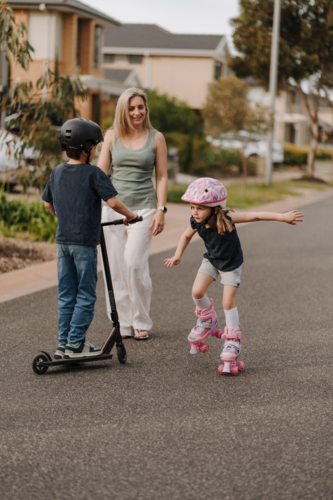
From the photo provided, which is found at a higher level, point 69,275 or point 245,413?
point 69,275

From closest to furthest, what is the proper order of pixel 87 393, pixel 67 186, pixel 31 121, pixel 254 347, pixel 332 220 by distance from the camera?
pixel 87 393, pixel 67 186, pixel 254 347, pixel 31 121, pixel 332 220

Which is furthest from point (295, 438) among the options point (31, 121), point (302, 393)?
point (31, 121)

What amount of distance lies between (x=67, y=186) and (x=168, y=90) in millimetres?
39459

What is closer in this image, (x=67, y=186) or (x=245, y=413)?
(x=245, y=413)

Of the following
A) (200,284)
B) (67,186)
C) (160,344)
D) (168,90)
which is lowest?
(160,344)

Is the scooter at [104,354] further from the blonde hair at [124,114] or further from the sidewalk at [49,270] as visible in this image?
the sidewalk at [49,270]

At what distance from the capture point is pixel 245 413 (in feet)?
12.6

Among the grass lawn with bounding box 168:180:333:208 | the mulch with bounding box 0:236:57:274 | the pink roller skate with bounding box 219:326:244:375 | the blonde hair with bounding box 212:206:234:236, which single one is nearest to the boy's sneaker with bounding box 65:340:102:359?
the pink roller skate with bounding box 219:326:244:375

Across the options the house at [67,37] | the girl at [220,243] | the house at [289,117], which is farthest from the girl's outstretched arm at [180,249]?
the house at [289,117]

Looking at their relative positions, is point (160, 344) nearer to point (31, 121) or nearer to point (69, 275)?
point (69, 275)

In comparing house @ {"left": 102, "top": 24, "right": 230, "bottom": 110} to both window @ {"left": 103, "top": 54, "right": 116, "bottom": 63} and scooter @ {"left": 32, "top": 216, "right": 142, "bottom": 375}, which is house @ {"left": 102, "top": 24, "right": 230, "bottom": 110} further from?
scooter @ {"left": 32, "top": 216, "right": 142, "bottom": 375}

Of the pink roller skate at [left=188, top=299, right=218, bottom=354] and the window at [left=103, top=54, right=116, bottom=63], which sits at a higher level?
the window at [left=103, top=54, right=116, bottom=63]

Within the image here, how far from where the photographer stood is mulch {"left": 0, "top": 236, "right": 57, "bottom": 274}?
8.33 metres

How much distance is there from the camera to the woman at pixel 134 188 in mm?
5137
